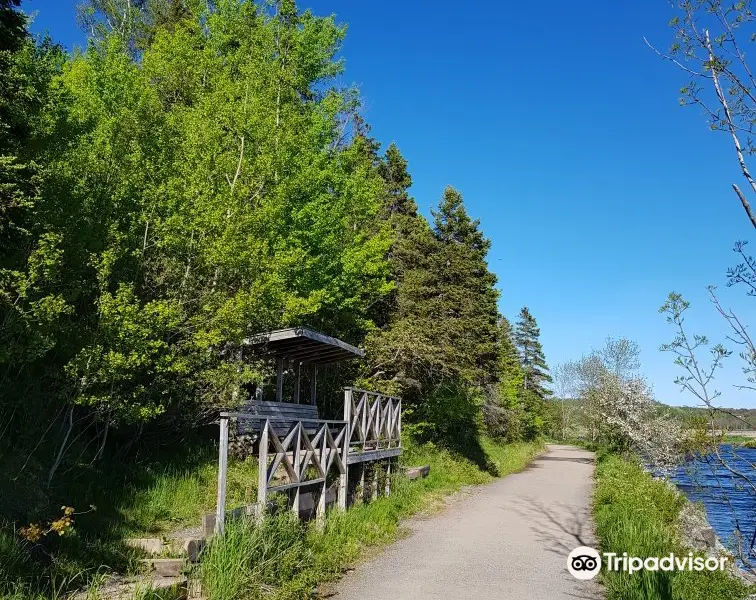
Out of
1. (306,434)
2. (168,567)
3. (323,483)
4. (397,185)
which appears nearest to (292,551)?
(168,567)

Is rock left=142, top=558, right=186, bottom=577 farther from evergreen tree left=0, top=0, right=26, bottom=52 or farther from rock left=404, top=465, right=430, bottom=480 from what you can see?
rock left=404, top=465, right=430, bottom=480

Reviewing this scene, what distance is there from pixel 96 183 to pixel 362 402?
717cm

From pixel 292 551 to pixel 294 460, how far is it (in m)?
2.27

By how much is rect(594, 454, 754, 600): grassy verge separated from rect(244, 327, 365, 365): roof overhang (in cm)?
673

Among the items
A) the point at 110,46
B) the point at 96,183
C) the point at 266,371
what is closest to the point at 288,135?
the point at 110,46

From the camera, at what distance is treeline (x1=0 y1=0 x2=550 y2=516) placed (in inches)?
344

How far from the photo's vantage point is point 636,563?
8.09 m

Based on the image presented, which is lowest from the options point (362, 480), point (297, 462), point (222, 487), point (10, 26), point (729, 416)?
point (362, 480)

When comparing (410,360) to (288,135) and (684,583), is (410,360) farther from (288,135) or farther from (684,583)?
(684,583)

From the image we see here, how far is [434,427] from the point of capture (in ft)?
76.8

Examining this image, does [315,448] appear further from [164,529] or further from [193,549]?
[193,549]

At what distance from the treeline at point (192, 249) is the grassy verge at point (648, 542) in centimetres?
658

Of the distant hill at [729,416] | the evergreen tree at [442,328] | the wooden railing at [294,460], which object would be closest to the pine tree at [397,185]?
the evergreen tree at [442,328]

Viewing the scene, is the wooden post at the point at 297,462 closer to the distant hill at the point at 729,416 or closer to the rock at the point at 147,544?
the rock at the point at 147,544
